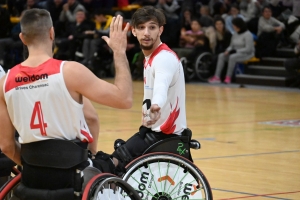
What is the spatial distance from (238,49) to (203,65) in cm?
110

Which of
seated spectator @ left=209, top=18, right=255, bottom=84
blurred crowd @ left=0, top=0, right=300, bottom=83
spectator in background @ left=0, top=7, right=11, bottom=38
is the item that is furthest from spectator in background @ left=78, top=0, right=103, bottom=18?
seated spectator @ left=209, top=18, right=255, bottom=84

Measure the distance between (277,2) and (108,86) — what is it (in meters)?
17.1

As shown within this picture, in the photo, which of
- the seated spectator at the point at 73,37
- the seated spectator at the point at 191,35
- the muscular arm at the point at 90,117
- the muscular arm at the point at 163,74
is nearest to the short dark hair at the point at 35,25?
the muscular arm at the point at 90,117

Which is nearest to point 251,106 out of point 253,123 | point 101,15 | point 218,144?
point 253,123

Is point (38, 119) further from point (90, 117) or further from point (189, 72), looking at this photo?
point (189, 72)

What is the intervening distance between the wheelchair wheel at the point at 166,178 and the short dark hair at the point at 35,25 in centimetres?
137

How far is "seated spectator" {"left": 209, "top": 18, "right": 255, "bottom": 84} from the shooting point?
1931 centimetres

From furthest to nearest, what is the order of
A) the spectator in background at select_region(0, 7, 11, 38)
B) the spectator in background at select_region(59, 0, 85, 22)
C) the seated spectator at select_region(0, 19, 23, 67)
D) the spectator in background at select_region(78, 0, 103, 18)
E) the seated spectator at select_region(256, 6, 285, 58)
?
the spectator in background at select_region(78, 0, 103, 18)
the spectator in background at select_region(59, 0, 85, 22)
the seated spectator at select_region(0, 19, 23, 67)
the spectator in background at select_region(0, 7, 11, 38)
the seated spectator at select_region(256, 6, 285, 58)

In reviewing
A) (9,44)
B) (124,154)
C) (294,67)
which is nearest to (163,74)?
(124,154)

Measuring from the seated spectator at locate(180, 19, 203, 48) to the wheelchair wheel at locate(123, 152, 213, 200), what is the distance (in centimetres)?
1498

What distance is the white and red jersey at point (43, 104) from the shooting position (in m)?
4.38

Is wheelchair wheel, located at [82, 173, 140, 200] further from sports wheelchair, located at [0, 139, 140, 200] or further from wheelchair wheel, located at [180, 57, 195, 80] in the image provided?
wheelchair wheel, located at [180, 57, 195, 80]

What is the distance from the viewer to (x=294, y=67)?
18.0m

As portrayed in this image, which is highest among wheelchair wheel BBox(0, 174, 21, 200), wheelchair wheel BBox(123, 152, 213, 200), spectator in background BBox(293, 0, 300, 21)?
wheelchair wheel BBox(0, 174, 21, 200)
